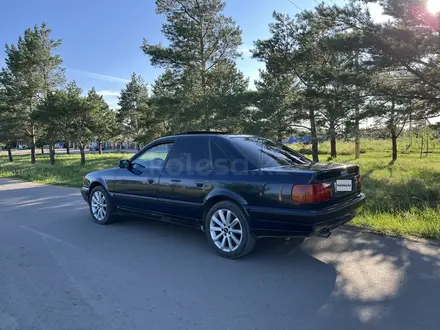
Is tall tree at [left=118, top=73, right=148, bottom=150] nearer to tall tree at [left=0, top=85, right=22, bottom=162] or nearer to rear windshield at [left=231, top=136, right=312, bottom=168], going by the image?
tall tree at [left=0, top=85, right=22, bottom=162]

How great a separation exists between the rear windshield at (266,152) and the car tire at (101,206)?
288cm

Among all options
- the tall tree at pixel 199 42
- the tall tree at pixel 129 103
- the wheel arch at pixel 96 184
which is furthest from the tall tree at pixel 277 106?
the tall tree at pixel 129 103

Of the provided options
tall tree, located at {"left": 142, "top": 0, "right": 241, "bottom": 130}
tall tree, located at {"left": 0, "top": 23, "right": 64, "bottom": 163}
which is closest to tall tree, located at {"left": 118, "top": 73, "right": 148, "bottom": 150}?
tall tree, located at {"left": 0, "top": 23, "right": 64, "bottom": 163}

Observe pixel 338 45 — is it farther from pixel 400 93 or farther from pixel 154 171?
pixel 154 171

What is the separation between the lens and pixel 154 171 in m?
5.24

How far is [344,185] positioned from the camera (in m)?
4.24

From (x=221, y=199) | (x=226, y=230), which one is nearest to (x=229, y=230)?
(x=226, y=230)

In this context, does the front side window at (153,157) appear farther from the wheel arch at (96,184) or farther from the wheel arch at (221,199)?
the wheel arch at (221,199)

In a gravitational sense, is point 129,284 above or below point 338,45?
below

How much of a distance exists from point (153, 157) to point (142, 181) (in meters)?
0.43

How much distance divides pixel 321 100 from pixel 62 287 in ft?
41.9

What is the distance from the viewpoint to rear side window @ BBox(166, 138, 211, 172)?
4672 mm

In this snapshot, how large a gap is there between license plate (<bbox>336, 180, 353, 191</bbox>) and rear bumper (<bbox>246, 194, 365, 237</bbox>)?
0.66 ft

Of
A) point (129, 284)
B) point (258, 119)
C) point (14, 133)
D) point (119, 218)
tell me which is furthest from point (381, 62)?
point (14, 133)
